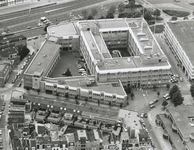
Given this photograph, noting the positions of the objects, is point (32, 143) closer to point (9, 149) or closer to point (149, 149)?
point (9, 149)

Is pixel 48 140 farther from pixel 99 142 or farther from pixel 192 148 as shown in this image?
pixel 192 148

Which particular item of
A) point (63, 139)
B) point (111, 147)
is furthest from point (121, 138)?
point (63, 139)

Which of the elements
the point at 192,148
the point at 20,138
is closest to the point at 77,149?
the point at 20,138

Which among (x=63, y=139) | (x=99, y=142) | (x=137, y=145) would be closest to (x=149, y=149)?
(x=137, y=145)

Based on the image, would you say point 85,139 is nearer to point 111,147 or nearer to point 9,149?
point 111,147

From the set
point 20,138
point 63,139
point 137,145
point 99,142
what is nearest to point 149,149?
point 137,145
